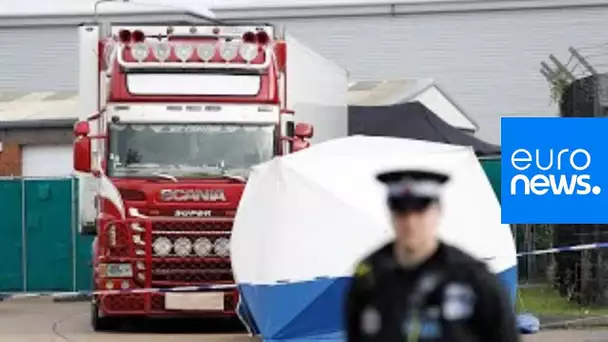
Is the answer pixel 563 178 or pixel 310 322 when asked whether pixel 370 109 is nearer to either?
pixel 563 178

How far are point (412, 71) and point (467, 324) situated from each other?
36238mm

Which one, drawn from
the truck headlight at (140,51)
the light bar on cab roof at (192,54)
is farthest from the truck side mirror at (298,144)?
the truck headlight at (140,51)

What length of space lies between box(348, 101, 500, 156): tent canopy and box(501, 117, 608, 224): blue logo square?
34.2 ft

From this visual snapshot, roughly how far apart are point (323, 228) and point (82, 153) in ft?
14.6

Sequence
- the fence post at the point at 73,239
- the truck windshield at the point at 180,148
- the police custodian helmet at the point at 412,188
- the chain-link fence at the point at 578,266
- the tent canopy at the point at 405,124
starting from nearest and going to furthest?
the police custodian helmet at the point at 412,188, the truck windshield at the point at 180,148, the chain-link fence at the point at 578,266, the fence post at the point at 73,239, the tent canopy at the point at 405,124

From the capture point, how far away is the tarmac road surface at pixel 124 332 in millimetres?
15357

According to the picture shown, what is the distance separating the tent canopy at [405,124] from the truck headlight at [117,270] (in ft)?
32.1

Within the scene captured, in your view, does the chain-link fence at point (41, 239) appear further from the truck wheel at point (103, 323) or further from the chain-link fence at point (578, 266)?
the chain-link fence at point (578, 266)

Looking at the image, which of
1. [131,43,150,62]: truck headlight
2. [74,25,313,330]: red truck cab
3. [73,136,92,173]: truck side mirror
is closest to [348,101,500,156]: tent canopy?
[74,25,313,330]: red truck cab

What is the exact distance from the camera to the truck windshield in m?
16.5

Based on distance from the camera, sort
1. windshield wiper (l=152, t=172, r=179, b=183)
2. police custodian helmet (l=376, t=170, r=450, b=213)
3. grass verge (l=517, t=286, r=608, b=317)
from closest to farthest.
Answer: police custodian helmet (l=376, t=170, r=450, b=213) → windshield wiper (l=152, t=172, r=179, b=183) → grass verge (l=517, t=286, r=608, b=317)

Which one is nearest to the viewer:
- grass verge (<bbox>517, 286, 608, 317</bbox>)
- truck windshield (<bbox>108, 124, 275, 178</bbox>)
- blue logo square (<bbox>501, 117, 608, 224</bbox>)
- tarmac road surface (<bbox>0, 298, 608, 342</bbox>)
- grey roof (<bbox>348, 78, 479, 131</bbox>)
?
blue logo square (<bbox>501, 117, 608, 224</bbox>)

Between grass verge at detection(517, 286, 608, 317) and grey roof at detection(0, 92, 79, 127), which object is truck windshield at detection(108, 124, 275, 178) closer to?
grass verge at detection(517, 286, 608, 317)

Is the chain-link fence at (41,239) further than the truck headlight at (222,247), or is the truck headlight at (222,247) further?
the chain-link fence at (41,239)
